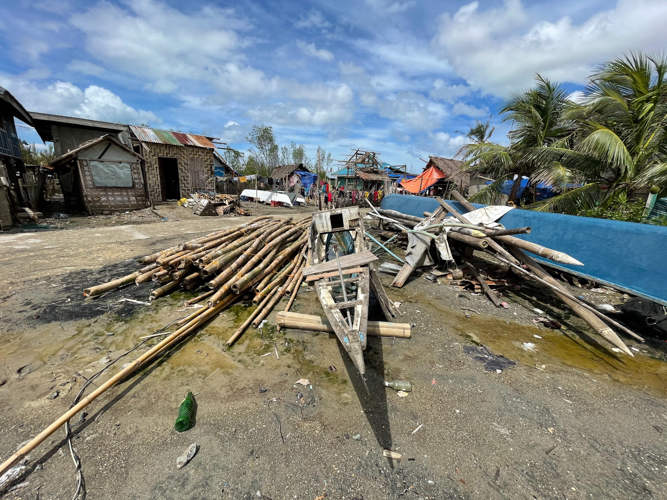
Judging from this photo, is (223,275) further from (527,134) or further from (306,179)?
(306,179)

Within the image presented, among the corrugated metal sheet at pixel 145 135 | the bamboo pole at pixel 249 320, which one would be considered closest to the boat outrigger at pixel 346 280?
the bamboo pole at pixel 249 320

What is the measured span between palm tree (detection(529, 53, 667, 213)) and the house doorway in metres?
23.3

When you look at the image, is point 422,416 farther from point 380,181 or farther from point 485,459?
point 380,181

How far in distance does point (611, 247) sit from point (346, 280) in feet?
21.4

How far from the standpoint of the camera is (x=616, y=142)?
7152mm

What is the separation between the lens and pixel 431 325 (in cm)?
527

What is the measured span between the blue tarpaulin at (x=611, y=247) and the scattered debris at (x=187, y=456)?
8.40 m

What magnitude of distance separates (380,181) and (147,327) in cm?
2702

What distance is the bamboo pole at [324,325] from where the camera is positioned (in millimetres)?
4606

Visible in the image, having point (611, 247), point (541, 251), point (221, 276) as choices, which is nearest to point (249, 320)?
point (221, 276)

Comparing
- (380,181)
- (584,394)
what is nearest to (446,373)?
(584,394)

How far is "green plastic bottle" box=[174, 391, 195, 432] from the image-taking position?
2.91m

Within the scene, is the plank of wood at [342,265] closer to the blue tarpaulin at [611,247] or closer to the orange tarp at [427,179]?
the blue tarpaulin at [611,247]

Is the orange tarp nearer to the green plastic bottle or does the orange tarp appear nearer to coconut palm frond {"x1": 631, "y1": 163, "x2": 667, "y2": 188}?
coconut palm frond {"x1": 631, "y1": 163, "x2": 667, "y2": 188}
